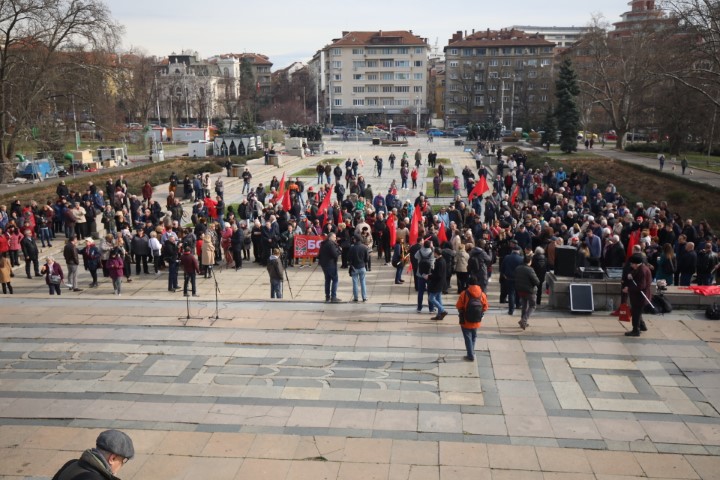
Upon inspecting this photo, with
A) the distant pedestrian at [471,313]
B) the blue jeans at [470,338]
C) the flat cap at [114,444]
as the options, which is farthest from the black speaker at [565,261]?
the flat cap at [114,444]

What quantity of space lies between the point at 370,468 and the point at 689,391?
501cm

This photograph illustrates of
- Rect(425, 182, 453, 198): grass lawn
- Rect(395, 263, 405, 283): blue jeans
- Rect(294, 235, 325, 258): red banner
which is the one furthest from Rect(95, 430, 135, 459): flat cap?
Rect(425, 182, 453, 198): grass lawn

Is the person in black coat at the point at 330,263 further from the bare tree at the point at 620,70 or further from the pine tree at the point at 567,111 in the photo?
the bare tree at the point at 620,70

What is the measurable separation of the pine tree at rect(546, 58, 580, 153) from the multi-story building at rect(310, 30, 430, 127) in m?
58.9

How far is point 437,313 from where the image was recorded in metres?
12.9

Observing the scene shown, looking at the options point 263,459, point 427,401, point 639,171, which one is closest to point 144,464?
point 263,459

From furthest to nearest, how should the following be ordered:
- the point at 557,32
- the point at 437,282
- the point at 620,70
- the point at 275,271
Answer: the point at 557,32
the point at 620,70
the point at 275,271
the point at 437,282

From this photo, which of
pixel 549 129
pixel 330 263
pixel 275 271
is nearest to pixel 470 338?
pixel 330 263

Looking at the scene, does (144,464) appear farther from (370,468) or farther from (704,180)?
(704,180)

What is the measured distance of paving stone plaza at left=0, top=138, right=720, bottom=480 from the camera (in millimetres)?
7707

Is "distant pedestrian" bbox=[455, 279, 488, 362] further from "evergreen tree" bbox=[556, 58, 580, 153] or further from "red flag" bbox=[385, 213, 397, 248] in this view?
"evergreen tree" bbox=[556, 58, 580, 153]

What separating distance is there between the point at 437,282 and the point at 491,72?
105 m

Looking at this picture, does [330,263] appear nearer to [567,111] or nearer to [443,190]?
[443,190]

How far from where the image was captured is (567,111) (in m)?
55.2
